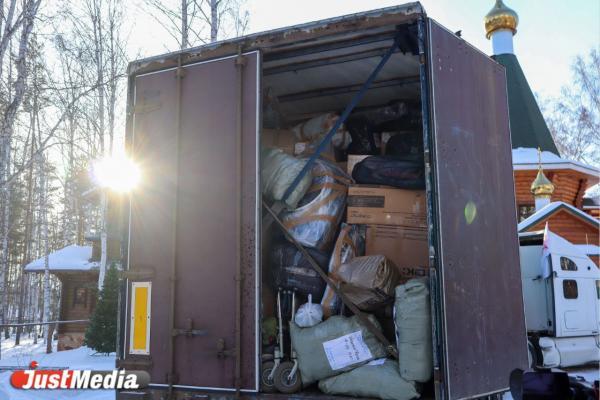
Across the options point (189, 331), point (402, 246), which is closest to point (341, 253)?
point (402, 246)

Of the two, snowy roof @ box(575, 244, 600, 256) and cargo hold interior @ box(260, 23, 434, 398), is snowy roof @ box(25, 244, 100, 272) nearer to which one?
cargo hold interior @ box(260, 23, 434, 398)

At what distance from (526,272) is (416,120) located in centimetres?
283

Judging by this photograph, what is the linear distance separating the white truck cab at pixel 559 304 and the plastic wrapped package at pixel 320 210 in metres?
3.11

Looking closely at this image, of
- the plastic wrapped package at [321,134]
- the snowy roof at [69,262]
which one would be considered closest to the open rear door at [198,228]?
the plastic wrapped package at [321,134]

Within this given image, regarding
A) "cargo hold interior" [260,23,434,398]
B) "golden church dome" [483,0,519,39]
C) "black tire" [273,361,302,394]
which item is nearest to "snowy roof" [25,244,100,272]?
"cargo hold interior" [260,23,434,398]

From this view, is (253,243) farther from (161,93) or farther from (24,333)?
(24,333)

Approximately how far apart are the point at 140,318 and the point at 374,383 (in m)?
1.76

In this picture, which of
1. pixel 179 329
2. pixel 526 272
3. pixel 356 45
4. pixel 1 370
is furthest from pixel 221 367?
pixel 1 370

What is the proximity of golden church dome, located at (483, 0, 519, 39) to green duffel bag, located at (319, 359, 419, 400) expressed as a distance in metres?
23.3

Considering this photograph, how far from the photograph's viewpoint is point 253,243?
3.62 m

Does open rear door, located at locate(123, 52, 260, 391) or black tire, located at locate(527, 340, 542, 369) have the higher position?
open rear door, located at locate(123, 52, 260, 391)

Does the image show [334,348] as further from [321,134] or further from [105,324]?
[105,324]

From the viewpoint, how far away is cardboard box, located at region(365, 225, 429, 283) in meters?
4.32

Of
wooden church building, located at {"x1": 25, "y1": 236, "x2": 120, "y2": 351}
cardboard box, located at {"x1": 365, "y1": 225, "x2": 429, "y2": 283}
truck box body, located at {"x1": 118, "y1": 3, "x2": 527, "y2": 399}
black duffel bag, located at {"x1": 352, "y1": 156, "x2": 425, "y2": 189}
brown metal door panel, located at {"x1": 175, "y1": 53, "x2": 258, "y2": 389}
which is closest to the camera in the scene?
truck box body, located at {"x1": 118, "y1": 3, "x2": 527, "y2": 399}
